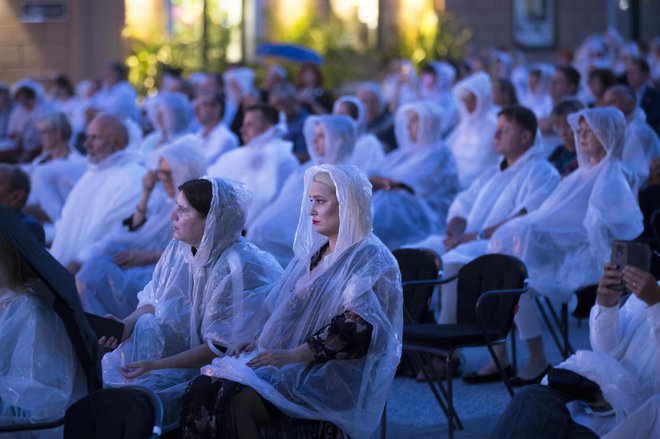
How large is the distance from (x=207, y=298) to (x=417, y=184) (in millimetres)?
3434

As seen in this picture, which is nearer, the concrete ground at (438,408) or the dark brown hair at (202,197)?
the dark brown hair at (202,197)

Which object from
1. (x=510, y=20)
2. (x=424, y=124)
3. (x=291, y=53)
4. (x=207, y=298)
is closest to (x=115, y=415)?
(x=207, y=298)

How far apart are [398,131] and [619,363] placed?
4.31 metres

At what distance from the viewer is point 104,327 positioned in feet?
13.1

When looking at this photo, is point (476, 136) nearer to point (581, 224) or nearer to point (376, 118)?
point (376, 118)

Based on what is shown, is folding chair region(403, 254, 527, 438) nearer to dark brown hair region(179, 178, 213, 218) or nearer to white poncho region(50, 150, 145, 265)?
dark brown hair region(179, 178, 213, 218)

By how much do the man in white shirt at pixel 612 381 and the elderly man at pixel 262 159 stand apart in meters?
3.93

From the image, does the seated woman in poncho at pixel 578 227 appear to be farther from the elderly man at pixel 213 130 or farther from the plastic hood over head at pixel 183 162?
the elderly man at pixel 213 130

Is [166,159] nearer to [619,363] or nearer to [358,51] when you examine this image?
[619,363]

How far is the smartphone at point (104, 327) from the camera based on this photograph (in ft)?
13.0

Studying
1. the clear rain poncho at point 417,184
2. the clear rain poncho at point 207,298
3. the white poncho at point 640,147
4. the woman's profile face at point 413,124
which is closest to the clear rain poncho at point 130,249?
the clear rain poncho at point 417,184

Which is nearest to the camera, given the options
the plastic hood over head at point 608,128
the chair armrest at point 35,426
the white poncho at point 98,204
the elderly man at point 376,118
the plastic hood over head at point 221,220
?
the chair armrest at point 35,426

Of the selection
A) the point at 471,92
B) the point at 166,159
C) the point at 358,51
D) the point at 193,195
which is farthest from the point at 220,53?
the point at 193,195

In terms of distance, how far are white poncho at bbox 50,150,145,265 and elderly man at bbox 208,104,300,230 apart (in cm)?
104
